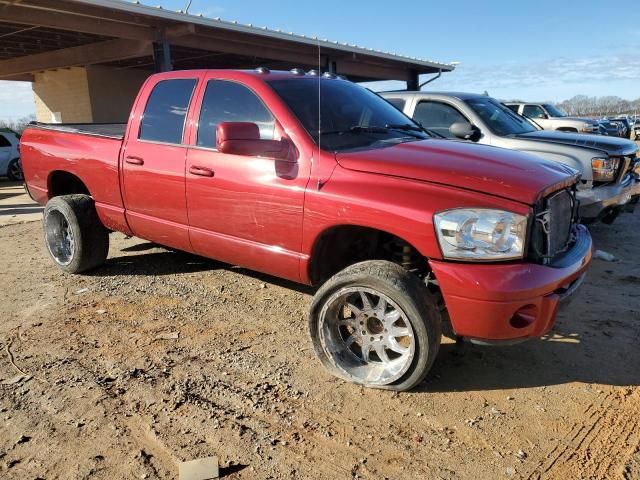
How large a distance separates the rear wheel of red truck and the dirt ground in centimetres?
65

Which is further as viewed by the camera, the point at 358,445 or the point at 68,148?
the point at 68,148

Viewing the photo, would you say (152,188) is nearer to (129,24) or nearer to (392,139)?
(392,139)

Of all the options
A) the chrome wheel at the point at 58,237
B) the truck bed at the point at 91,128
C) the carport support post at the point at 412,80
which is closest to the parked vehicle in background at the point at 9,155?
the truck bed at the point at 91,128

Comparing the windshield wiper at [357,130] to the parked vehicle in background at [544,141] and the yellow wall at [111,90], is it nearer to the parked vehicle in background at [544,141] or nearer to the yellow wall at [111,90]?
the parked vehicle in background at [544,141]

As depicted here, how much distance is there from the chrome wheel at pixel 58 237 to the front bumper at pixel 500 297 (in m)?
4.21

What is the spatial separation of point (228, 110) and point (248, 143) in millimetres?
743

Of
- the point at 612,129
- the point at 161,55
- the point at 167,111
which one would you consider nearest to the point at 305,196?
the point at 167,111

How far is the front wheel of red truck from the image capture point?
3.02 m

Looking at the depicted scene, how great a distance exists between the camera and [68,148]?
535 centimetres

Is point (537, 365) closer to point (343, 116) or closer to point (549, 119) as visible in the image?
point (343, 116)

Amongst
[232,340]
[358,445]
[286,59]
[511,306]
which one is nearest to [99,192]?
[232,340]

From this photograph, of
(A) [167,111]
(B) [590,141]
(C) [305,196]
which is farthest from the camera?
(B) [590,141]

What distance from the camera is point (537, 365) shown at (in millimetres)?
3561

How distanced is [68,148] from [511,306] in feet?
14.9
